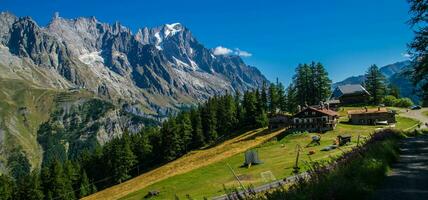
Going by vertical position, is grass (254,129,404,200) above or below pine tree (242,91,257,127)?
below

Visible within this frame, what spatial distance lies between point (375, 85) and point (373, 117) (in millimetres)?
44988

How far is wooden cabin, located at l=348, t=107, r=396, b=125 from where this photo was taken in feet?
382

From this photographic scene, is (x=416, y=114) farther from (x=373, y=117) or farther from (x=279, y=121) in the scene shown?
(x=279, y=121)

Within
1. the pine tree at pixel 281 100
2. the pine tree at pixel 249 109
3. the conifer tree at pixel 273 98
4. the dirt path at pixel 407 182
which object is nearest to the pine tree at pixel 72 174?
the pine tree at pixel 249 109

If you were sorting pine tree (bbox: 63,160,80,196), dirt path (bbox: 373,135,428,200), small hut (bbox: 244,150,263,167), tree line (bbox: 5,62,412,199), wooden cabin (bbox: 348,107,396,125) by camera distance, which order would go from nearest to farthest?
dirt path (bbox: 373,135,428,200) < small hut (bbox: 244,150,263,167) < wooden cabin (bbox: 348,107,396,125) < tree line (bbox: 5,62,412,199) < pine tree (bbox: 63,160,80,196)

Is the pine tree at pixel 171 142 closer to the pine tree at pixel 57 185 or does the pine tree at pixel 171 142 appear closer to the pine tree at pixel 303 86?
the pine tree at pixel 57 185

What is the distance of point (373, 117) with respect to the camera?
118 metres

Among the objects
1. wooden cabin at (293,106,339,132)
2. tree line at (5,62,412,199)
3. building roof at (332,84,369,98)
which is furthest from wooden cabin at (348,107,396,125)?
building roof at (332,84,369,98)

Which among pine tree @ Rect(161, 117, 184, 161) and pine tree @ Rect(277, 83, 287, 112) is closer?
pine tree @ Rect(161, 117, 184, 161)

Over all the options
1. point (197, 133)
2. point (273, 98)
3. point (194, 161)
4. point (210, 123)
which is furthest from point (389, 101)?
point (194, 161)

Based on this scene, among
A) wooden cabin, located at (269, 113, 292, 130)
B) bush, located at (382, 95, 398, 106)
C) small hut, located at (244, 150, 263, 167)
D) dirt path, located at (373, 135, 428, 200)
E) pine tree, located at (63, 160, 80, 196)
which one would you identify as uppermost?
bush, located at (382, 95, 398, 106)

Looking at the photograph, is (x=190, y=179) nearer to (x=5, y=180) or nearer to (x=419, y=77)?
(x=419, y=77)

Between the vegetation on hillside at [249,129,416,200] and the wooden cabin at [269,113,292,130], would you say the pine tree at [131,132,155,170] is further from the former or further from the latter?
the vegetation on hillside at [249,129,416,200]

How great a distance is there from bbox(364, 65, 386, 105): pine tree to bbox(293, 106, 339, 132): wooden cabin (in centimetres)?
4539
